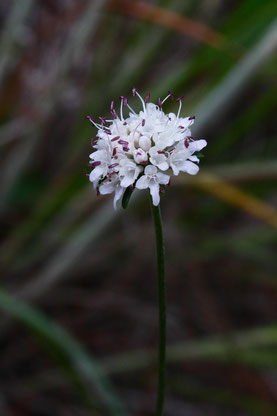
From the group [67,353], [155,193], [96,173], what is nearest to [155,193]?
[155,193]

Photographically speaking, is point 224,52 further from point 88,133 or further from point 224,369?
point 224,369

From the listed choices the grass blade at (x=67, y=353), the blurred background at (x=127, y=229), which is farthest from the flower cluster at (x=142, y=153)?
the blurred background at (x=127, y=229)

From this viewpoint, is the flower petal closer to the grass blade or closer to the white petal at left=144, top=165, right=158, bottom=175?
the white petal at left=144, top=165, right=158, bottom=175

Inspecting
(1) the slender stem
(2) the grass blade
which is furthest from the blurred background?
(1) the slender stem

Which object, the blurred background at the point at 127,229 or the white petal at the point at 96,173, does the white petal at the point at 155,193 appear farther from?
the blurred background at the point at 127,229

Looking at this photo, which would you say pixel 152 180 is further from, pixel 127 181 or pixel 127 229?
pixel 127 229

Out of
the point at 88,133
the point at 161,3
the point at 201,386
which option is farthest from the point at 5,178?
the point at 201,386

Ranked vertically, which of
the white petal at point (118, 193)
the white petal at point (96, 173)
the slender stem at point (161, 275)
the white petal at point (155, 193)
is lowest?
the slender stem at point (161, 275)

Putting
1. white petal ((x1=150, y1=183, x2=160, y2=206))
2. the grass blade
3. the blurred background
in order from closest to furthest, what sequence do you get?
white petal ((x1=150, y1=183, x2=160, y2=206)) → the grass blade → the blurred background
